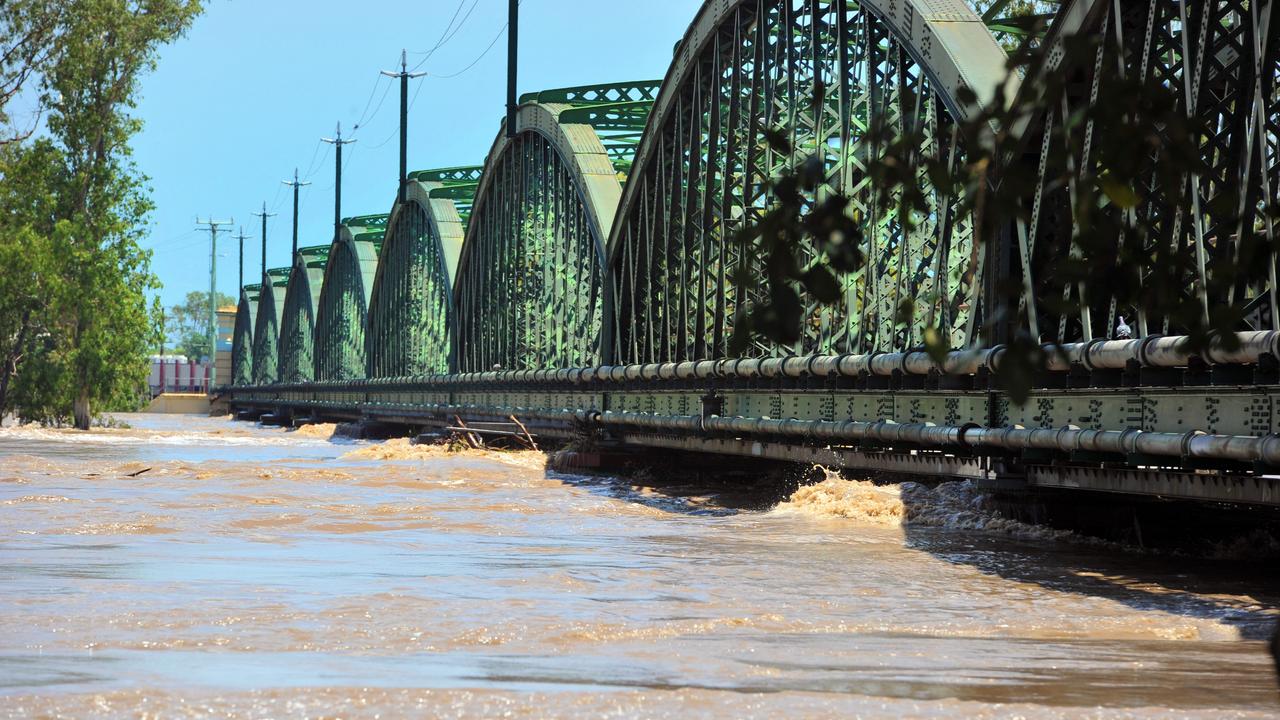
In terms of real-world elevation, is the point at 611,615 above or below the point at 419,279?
below

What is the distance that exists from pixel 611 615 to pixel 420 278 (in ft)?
203

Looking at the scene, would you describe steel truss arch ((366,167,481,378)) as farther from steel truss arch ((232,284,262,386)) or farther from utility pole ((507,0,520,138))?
steel truss arch ((232,284,262,386))

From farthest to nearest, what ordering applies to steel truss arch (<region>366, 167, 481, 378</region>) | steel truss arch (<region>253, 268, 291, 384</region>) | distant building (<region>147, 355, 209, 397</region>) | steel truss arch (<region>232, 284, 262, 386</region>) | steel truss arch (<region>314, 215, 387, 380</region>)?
distant building (<region>147, 355, 209, 397</region>)
steel truss arch (<region>232, 284, 262, 386</region>)
steel truss arch (<region>253, 268, 291, 384</region>)
steel truss arch (<region>314, 215, 387, 380</region>)
steel truss arch (<region>366, 167, 481, 378</region>)

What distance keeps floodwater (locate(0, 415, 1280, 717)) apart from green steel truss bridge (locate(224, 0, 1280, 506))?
1.33m

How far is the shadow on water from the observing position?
1425 centimetres

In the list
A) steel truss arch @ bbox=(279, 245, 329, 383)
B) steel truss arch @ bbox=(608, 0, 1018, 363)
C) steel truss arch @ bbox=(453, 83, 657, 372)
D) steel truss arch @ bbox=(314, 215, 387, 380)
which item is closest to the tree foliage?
steel truss arch @ bbox=(608, 0, 1018, 363)

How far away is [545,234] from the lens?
163ft

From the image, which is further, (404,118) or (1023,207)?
(404,118)

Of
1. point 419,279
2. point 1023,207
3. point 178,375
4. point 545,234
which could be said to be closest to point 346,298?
point 419,279

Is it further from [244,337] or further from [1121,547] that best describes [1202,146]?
[244,337]

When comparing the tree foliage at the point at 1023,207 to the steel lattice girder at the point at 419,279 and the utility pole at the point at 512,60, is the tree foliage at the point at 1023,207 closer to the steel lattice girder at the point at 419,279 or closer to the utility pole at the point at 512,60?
the utility pole at the point at 512,60

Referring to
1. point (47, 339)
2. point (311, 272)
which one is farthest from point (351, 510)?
point (311, 272)

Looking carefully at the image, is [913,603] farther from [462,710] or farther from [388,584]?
[462,710]

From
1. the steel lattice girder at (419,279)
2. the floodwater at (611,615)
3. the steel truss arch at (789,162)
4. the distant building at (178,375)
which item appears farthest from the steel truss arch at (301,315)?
the floodwater at (611,615)
